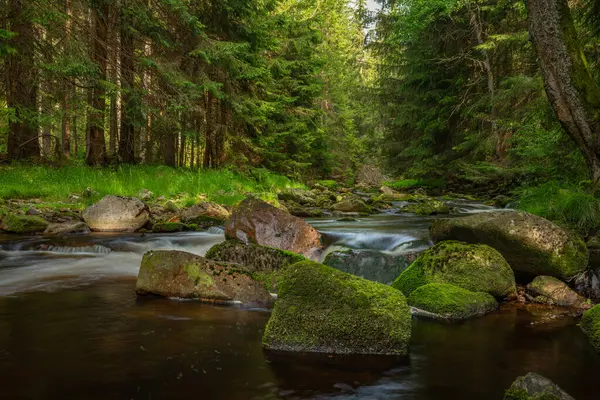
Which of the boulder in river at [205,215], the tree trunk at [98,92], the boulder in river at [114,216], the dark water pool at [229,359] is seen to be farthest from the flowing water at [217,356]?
the tree trunk at [98,92]

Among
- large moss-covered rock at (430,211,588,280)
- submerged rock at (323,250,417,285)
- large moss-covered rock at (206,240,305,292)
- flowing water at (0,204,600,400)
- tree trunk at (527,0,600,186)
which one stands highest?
tree trunk at (527,0,600,186)

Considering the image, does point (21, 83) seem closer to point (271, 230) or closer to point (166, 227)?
point (166, 227)

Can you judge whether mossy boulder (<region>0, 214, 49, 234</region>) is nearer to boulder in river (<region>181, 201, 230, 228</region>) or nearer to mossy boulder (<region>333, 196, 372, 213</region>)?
boulder in river (<region>181, 201, 230, 228</region>)

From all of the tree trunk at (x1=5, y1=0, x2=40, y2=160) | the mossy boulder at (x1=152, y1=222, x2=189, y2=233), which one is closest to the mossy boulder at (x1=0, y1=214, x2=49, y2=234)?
the mossy boulder at (x1=152, y1=222, x2=189, y2=233)

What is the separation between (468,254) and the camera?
604 cm

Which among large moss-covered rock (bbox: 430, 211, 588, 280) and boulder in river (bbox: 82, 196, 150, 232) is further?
boulder in river (bbox: 82, 196, 150, 232)

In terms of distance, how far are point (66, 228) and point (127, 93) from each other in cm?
517

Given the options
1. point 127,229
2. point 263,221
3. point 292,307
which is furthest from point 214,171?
point 292,307

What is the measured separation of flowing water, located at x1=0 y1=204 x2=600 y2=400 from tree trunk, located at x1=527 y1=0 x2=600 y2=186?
3.23 m

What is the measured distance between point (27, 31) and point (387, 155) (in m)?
18.9

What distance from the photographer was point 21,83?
13523 millimetres

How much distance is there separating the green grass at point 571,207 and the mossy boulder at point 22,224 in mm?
10238

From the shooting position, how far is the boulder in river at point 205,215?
1097 centimetres

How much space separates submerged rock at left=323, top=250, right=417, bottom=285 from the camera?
6898 mm
